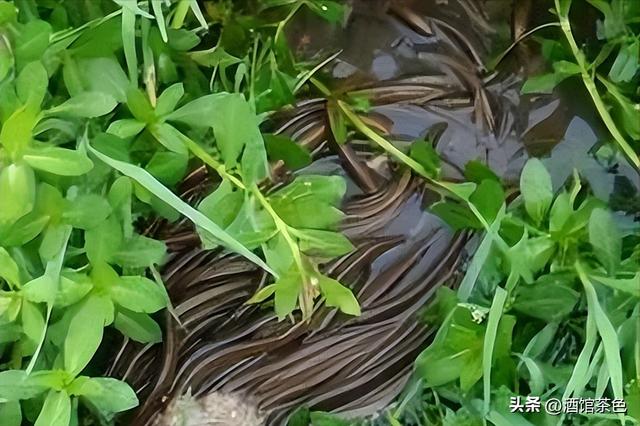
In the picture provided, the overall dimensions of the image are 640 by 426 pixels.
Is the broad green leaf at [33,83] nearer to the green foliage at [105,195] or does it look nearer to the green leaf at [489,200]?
the green foliage at [105,195]

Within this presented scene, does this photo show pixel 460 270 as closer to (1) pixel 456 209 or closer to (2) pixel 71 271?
(1) pixel 456 209

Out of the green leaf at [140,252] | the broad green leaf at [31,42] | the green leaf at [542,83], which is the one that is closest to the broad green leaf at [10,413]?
the green leaf at [140,252]

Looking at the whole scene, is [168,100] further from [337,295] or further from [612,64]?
[612,64]

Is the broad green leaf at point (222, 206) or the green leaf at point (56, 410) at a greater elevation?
the broad green leaf at point (222, 206)

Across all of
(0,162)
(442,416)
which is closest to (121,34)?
(0,162)

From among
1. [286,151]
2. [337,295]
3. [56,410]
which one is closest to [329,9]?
[286,151]
